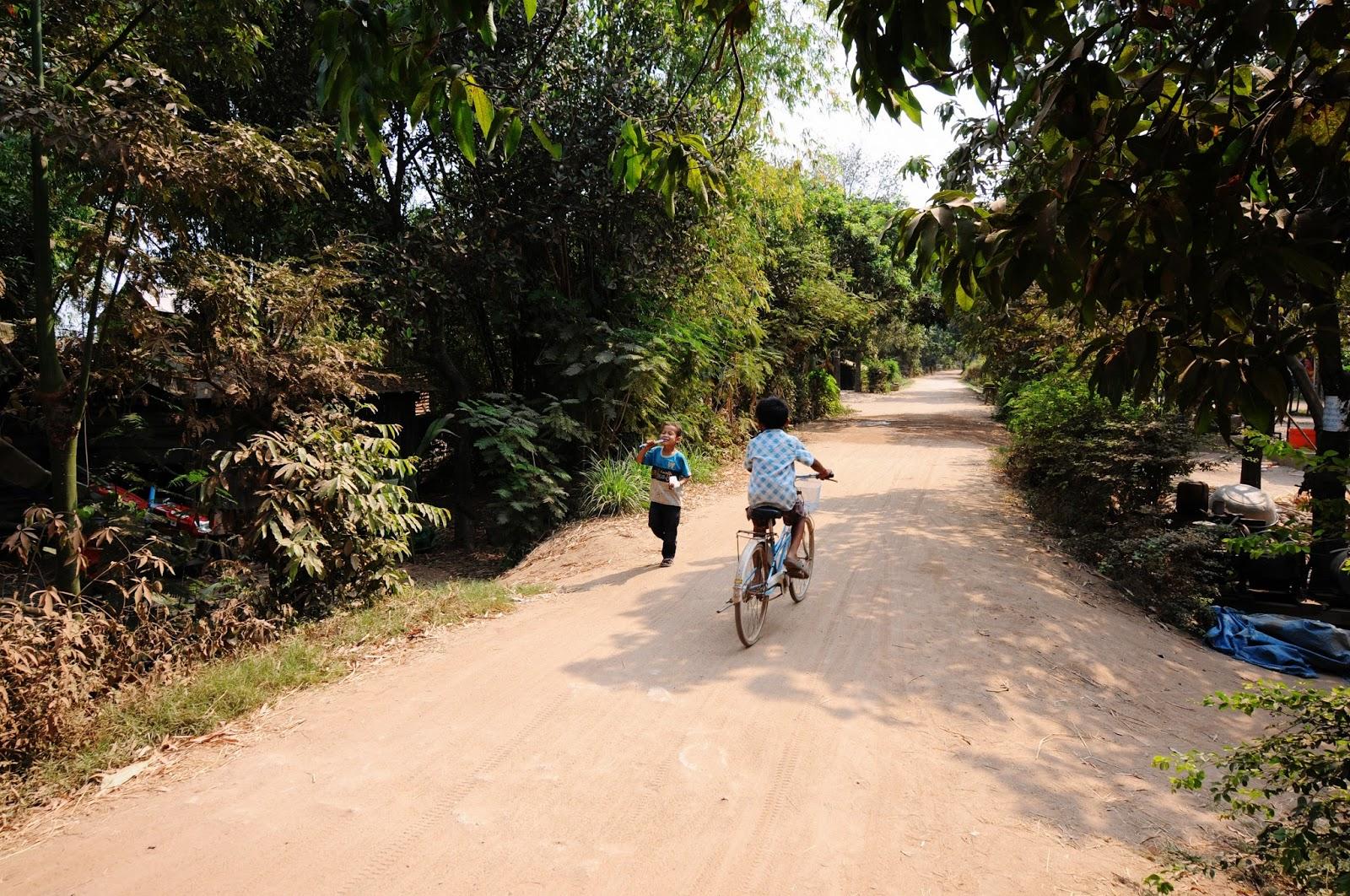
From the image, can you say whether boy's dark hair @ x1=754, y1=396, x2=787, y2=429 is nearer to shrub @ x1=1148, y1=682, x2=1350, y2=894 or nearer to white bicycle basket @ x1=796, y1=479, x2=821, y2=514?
white bicycle basket @ x1=796, y1=479, x2=821, y2=514

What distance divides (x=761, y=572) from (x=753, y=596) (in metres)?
0.23

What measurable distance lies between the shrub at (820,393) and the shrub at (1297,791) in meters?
20.6

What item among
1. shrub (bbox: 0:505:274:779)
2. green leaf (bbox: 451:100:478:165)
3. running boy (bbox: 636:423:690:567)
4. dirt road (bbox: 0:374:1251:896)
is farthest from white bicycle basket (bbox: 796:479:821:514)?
shrub (bbox: 0:505:274:779)

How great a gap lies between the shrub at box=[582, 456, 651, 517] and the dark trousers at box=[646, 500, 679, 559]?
2.61 metres

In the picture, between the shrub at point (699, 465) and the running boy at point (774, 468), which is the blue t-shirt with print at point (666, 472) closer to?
the running boy at point (774, 468)

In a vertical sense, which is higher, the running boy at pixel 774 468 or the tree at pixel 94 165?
the tree at pixel 94 165

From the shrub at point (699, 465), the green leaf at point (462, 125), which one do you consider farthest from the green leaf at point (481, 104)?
the shrub at point (699, 465)

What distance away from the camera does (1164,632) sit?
671cm

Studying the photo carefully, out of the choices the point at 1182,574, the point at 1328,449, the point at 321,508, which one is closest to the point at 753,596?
the point at 321,508

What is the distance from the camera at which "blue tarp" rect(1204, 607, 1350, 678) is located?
620 centimetres

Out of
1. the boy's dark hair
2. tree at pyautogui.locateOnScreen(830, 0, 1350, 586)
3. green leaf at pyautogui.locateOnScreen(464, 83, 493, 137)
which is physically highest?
green leaf at pyautogui.locateOnScreen(464, 83, 493, 137)

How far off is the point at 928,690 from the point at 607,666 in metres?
2.13

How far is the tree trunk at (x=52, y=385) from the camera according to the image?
4879mm

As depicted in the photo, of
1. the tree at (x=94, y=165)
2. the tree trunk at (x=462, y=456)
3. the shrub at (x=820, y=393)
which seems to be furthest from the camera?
the shrub at (x=820, y=393)
